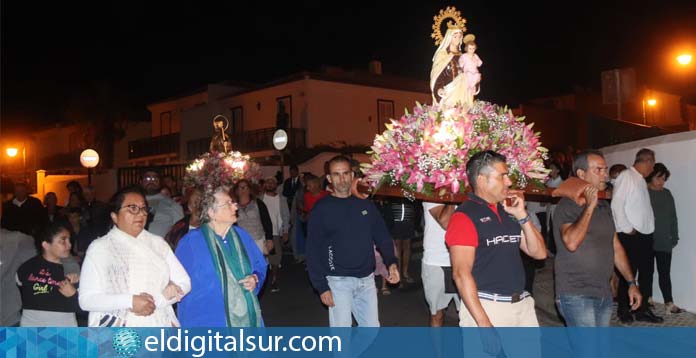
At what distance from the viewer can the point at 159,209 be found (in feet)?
27.3

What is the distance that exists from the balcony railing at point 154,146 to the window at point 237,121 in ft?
19.5

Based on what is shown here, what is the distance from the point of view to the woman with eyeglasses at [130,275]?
420 centimetres

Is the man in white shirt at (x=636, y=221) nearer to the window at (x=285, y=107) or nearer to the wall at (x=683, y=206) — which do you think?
the wall at (x=683, y=206)

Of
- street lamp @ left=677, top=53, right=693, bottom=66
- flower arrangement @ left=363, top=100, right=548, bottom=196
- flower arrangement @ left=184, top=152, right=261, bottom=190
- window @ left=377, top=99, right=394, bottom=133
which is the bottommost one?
flower arrangement @ left=363, top=100, right=548, bottom=196

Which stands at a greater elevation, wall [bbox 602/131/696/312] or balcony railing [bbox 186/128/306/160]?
balcony railing [bbox 186/128/306/160]

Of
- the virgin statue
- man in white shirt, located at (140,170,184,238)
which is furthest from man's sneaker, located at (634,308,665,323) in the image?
man in white shirt, located at (140,170,184,238)

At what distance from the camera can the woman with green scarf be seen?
4.87 meters

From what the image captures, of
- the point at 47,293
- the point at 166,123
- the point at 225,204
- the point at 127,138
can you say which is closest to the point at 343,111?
the point at 166,123

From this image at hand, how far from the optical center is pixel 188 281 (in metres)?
4.77

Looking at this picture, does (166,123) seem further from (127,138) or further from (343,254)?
(343,254)

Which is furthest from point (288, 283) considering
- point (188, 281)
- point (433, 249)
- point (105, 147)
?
point (105, 147)

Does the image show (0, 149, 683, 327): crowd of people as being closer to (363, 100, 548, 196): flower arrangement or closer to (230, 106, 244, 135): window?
(363, 100, 548, 196): flower arrangement

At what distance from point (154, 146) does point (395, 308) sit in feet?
123

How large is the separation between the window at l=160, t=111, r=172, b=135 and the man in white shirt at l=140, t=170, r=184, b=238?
36.2m
